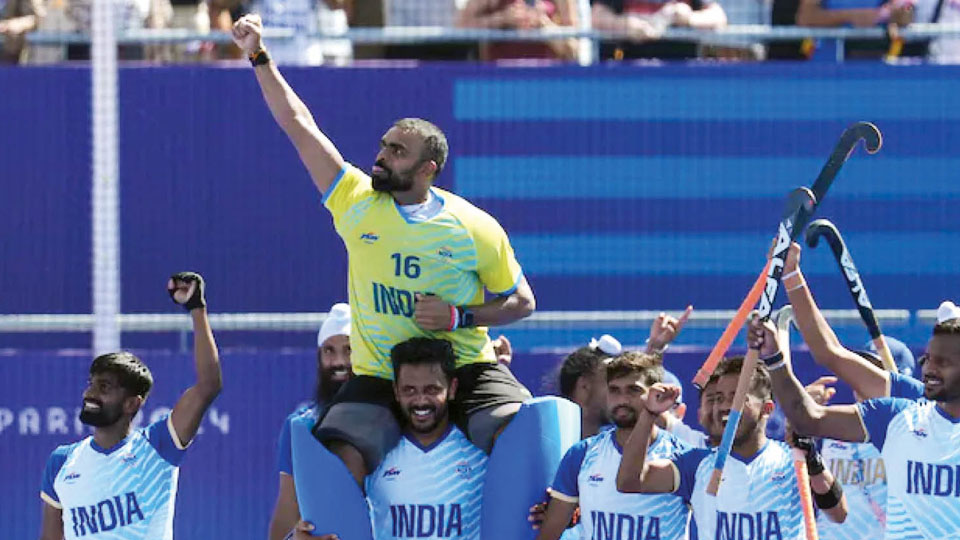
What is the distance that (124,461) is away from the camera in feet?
28.7

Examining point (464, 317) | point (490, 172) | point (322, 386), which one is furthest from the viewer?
point (490, 172)

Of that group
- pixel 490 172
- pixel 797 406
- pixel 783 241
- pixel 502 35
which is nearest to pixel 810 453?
pixel 797 406

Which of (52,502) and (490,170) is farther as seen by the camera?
(490,170)

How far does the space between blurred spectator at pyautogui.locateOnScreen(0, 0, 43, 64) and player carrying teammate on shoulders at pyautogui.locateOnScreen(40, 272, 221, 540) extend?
12.9 ft

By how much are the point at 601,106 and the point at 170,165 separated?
2.52 metres

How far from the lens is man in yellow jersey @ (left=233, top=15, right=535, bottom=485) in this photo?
26.5ft

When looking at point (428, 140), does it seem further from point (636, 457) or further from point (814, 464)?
point (814, 464)

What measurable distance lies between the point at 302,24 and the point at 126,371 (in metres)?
3.69

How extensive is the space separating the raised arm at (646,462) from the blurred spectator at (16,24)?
5.50 m

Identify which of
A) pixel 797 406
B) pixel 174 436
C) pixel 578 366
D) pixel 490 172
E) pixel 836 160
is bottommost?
pixel 174 436

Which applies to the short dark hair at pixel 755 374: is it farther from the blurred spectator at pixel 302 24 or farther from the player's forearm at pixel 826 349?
the blurred spectator at pixel 302 24

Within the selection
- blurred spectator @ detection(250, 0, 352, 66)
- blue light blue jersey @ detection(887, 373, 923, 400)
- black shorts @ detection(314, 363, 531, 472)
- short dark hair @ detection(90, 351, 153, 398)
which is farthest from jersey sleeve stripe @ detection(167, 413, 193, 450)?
blurred spectator @ detection(250, 0, 352, 66)

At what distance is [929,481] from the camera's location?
7.98m

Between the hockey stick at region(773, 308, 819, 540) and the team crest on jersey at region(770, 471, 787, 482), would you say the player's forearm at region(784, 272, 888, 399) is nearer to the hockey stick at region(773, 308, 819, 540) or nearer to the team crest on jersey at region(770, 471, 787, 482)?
the hockey stick at region(773, 308, 819, 540)
